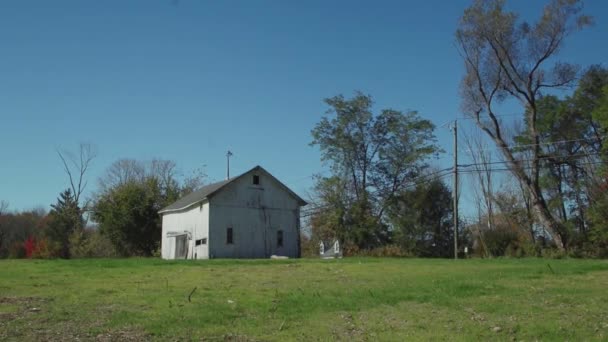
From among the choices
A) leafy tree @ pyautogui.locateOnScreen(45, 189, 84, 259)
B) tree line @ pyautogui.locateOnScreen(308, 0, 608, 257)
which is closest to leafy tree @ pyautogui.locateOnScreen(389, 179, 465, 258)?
tree line @ pyautogui.locateOnScreen(308, 0, 608, 257)

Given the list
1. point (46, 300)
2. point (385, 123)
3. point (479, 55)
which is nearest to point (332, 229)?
point (385, 123)

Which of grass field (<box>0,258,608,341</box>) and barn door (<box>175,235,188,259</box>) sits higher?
barn door (<box>175,235,188,259</box>)

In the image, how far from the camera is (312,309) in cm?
1122

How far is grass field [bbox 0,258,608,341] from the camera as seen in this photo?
356 inches

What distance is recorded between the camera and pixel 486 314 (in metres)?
10.4

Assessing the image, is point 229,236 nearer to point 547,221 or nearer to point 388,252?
point 388,252

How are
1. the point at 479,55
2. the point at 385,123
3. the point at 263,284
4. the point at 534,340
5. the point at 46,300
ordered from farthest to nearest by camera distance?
1. the point at 385,123
2. the point at 479,55
3. the point at 263,284
4. the point at 46,300
5. the point at 534,340

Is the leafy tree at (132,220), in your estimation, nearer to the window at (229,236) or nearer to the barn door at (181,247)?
the barn door at (181,247)

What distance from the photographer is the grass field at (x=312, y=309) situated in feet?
29.7

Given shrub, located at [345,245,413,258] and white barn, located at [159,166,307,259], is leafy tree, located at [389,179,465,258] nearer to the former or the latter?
shrub, located at [345,245,413,258]

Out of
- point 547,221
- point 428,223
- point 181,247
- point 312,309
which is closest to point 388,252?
point 428,223

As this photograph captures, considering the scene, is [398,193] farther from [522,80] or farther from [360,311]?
[360,311]

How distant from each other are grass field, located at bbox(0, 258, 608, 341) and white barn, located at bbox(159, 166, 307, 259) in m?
23.2

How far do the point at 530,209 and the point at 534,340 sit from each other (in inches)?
1624
